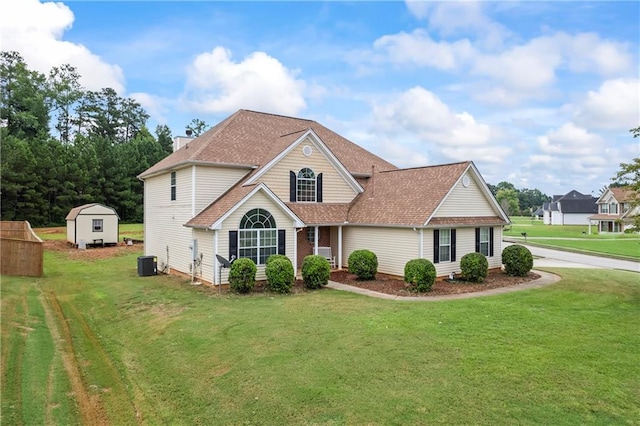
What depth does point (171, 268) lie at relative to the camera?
64.8 feet

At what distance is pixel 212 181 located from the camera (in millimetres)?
17828

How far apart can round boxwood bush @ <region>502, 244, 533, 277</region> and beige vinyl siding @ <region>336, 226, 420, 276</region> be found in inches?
190

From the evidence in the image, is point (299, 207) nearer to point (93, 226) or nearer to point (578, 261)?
point (578, 261)

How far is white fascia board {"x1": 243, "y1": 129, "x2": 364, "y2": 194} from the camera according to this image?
17.7 meters

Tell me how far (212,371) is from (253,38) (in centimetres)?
1590

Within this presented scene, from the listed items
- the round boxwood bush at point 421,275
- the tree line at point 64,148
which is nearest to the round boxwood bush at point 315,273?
the round boxwood bush at point 421,275

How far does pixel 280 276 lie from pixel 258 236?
238cm

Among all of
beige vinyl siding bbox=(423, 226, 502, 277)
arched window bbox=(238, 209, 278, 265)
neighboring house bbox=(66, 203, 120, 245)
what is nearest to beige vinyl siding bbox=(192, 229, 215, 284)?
arched window bbox=(238, 209, 278, 265)

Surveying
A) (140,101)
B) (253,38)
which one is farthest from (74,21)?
(140,101)

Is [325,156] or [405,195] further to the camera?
[325,156]

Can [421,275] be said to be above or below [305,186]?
below

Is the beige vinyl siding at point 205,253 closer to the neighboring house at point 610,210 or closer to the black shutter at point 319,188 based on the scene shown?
the black shutter at point 319,188

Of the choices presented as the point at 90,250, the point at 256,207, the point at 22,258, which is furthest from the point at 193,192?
the point at 90,250

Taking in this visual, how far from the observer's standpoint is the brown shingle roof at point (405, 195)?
17.1 metres
